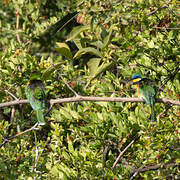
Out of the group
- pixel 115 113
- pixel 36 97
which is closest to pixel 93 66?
pixel 115 113

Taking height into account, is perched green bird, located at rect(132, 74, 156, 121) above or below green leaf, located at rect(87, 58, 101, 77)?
below

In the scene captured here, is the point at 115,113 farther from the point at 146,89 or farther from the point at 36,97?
the point at 36,97

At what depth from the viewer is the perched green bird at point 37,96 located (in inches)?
111

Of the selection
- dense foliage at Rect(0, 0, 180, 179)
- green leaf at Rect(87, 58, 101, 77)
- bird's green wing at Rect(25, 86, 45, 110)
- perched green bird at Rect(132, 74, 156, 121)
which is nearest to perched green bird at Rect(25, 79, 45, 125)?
bird's green wing at Rect(25, 86, 45, 110)

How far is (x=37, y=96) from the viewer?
283cm

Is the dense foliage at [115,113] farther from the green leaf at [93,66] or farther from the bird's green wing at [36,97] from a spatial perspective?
the green leaf at [93,66]

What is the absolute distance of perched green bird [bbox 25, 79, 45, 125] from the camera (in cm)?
283

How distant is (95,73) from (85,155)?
86cm

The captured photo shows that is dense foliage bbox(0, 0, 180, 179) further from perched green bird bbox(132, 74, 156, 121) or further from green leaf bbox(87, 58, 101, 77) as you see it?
green leaf bbox(87, 58, 101, 77)

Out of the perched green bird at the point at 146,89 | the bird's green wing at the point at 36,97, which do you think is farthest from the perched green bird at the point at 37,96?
the perched green bird at the point at 146,89

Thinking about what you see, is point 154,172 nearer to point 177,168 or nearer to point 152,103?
point 177,168

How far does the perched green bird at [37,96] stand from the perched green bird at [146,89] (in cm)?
84

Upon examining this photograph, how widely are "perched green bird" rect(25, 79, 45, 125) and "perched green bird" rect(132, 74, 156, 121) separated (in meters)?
0.84

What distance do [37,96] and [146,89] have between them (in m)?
0.95
